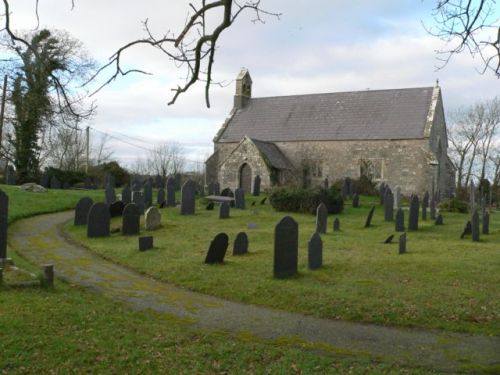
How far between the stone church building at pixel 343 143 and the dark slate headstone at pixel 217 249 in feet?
72.8

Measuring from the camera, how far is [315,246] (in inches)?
409

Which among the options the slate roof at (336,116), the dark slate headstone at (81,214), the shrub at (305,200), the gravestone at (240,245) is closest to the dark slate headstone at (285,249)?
the gravestone at (240,245)

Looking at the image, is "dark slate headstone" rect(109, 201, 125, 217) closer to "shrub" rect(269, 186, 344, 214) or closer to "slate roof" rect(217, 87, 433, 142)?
"shrub" rect(269, 186, 344, 214)

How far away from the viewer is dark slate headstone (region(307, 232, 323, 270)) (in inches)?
407

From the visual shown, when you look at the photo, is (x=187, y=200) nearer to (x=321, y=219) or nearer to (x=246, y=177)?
(x=321, y=219)

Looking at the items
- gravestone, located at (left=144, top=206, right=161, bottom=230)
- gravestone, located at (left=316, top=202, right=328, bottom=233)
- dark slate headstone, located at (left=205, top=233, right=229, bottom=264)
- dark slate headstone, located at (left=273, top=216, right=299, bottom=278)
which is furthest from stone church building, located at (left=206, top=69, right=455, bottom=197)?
dark slate headstone, located at (left=273, top=216, right=299, bottom=278)

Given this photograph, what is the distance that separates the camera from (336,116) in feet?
120

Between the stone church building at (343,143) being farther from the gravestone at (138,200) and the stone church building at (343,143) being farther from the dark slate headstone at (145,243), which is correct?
the dark slate headstone at (145,243)

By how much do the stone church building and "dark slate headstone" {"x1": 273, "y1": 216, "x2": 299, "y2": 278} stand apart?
23.1 m

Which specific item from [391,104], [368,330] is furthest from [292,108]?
[368,330]

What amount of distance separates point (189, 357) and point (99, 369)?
97 cm

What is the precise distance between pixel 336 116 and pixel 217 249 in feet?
89.4

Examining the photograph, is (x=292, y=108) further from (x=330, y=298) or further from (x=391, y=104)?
(x=330, y=298)

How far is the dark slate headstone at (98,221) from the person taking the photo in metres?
14.5
